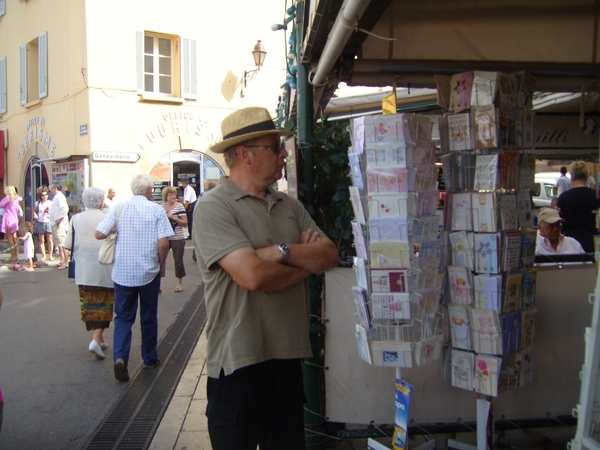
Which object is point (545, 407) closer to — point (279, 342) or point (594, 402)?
point (594, 402)

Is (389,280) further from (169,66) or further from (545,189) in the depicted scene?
(545,189)

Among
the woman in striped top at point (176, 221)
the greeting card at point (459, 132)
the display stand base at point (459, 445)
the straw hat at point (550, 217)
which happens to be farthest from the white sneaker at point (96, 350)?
the straw hat at point (550, 217)

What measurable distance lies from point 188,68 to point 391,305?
609 inches

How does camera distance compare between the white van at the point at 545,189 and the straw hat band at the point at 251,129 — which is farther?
the white van at the point at 545,189

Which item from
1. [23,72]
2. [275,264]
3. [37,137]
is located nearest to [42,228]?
[37,137]

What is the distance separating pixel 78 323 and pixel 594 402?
6556 millimetres

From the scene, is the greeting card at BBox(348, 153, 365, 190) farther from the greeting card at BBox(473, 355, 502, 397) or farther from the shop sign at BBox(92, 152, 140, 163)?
the shop sign at BBox(92, 152, 140, 163)

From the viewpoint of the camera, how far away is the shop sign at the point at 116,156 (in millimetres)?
15695

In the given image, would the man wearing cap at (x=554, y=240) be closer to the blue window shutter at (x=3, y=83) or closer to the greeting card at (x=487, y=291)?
the greeting card at (x=487, y=291)

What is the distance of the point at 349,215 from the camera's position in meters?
3.65

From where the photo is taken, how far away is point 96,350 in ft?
19.4

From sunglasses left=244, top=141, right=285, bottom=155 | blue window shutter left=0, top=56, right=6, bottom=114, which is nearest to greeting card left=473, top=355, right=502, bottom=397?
sunglasses left=244, top=141, right=285, bottom=155

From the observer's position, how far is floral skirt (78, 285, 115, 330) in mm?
5871

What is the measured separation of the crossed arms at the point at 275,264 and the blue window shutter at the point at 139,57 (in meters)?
15.2
